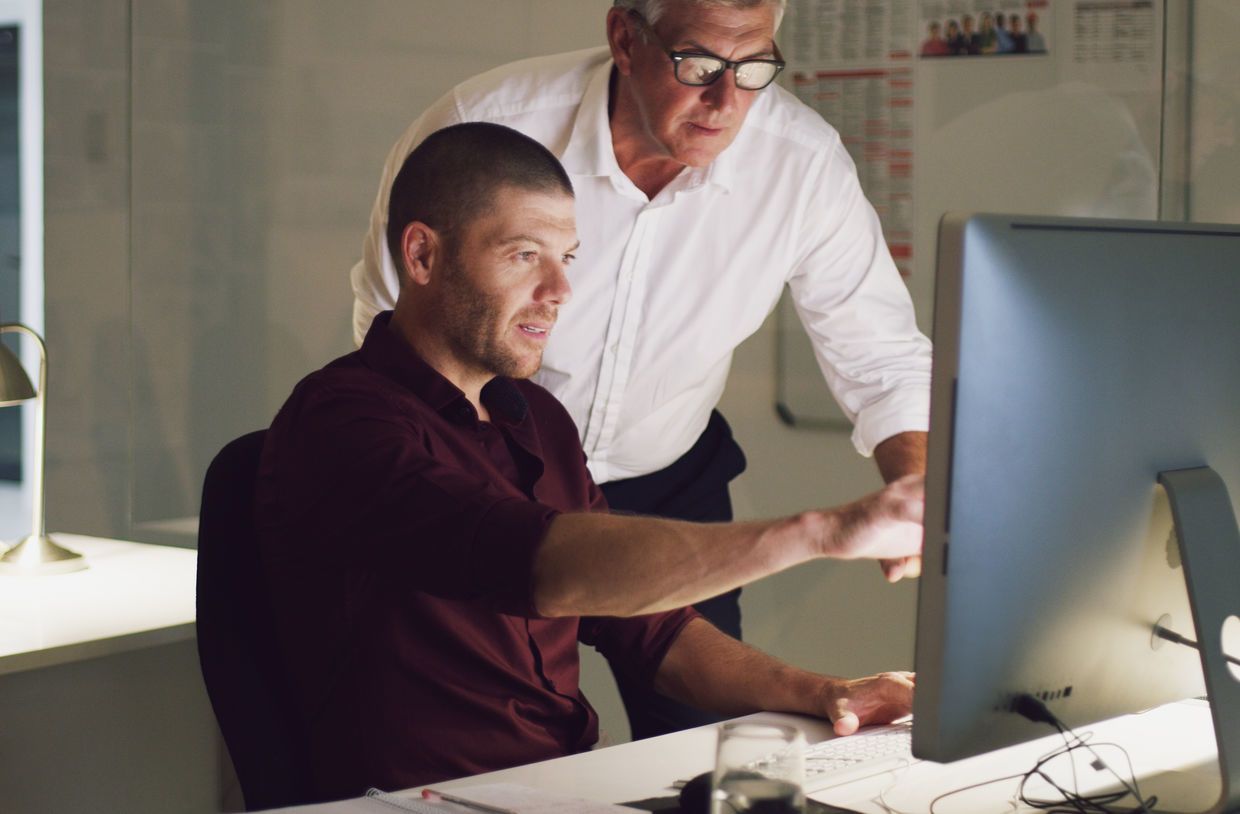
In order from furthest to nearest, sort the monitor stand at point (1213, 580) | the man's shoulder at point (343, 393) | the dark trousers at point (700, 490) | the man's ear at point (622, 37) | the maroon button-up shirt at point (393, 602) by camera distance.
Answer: the dark trousers at point (700, 490), the man's ear at point (622, 37), the man's shoulder at point (343, 393), the maroon button-up shirt at point (393, 602), the monitor stand at point (1213, 580)

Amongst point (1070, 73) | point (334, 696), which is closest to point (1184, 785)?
point (334, 696)

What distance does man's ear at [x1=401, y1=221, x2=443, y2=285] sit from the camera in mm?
1637

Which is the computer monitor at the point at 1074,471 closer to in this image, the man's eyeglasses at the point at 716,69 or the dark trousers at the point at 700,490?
the man's eyeglasses at the point at 716,69

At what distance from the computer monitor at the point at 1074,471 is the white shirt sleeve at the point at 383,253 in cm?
121

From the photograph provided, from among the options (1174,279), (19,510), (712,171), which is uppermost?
(712,171)

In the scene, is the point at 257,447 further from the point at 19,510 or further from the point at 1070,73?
the point at 19,510

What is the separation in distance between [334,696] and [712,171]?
1.08m

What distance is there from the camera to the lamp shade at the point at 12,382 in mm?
2301

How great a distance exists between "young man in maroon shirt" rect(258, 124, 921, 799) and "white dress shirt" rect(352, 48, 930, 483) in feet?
1.64

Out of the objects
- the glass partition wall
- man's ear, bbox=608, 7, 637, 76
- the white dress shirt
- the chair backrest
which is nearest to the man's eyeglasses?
man's ear, bbox=608, 7, 637, 76

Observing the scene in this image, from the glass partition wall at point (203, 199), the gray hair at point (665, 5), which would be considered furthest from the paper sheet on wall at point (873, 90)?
the gray hair at point (665, 5)

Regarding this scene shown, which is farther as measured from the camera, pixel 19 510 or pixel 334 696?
pixel 19 510

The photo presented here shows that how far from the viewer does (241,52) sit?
3.51 metres

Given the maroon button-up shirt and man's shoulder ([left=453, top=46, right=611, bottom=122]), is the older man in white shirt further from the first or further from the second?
the maroon button-up shirt
